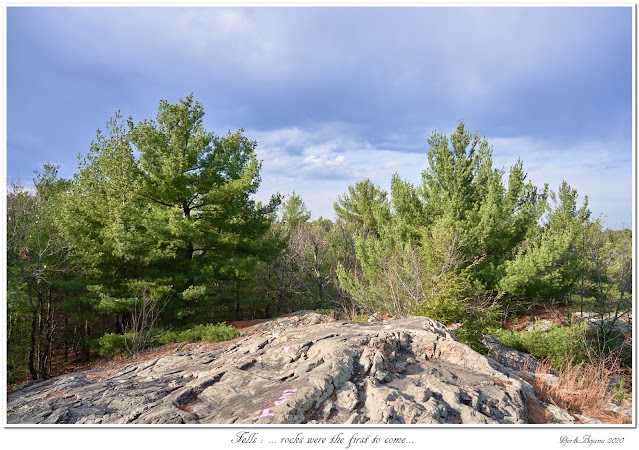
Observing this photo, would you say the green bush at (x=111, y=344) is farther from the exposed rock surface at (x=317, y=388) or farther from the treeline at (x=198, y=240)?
the exposed rock surface at (x=317, y=388)

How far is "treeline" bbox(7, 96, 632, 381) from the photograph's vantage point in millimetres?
10086

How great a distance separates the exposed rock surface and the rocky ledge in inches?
0.4

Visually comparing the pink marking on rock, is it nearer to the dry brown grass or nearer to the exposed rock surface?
the exposed rock surface

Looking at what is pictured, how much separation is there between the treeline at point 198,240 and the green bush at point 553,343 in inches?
61.1

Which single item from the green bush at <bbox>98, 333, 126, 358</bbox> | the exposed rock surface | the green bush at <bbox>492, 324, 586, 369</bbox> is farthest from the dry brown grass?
the green bush at <bbox>98, 333, 126, 358</bbox>

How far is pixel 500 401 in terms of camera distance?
3324mm

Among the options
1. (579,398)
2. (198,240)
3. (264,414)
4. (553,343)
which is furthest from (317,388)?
(198,240)

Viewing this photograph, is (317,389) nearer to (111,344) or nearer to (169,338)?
Answer: (169,338)

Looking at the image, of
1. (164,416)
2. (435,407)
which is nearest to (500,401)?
(435,407)

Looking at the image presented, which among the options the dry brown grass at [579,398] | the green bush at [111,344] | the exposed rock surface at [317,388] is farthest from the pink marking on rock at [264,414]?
the green bush at [111,344]

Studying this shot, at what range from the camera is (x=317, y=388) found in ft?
10.1

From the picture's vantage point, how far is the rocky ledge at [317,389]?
2965 mm
